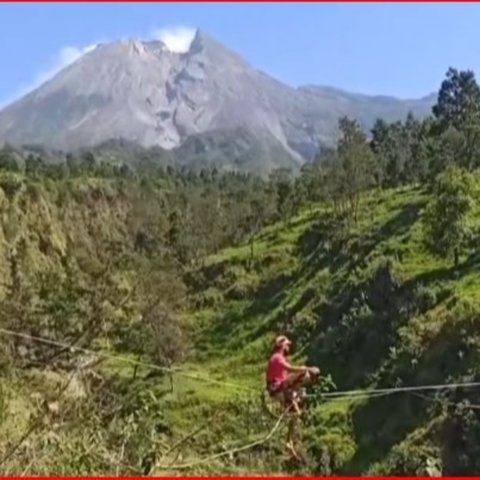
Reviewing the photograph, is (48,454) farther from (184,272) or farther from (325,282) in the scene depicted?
(184,272)

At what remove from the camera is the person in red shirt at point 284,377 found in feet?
17.5

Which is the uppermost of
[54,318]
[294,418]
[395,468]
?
[294,418]

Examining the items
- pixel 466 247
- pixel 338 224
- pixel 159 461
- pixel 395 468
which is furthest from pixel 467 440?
pixel 338 224

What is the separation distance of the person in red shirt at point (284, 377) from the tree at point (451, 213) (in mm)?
23700

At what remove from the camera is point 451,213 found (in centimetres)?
2911

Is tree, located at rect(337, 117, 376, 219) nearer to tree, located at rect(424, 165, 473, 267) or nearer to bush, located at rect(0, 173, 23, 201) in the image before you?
tree, located at rect(424, 165, 473, 267)

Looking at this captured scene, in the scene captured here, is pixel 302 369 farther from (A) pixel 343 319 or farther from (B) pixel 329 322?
(B) pixel 329 322

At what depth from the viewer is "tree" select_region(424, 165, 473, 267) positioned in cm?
2883

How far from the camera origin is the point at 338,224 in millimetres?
39469

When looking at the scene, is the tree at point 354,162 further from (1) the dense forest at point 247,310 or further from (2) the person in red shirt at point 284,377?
(2) the person in red shirt at point 284,377

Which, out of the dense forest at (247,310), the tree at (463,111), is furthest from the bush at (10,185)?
the tree at (463,111)

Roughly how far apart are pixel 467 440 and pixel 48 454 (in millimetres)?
16130

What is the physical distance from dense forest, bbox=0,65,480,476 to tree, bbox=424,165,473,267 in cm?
7

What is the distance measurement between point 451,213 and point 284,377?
955 inches
